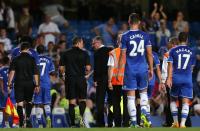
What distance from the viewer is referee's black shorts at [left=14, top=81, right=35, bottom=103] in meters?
21.3

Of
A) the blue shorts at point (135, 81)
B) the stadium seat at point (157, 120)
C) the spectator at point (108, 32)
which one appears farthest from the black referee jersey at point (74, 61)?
the spectator at point (108, 32)

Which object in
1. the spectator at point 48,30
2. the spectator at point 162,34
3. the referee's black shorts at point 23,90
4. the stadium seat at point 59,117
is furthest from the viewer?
the spectator at point 48,30

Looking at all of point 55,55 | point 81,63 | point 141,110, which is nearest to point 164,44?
point 55,55

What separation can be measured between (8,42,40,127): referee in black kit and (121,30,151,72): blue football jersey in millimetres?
Answer: 2727

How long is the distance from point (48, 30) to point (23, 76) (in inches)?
343

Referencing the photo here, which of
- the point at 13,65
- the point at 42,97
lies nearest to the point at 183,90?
the point at 13,65

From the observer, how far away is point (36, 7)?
34.0m

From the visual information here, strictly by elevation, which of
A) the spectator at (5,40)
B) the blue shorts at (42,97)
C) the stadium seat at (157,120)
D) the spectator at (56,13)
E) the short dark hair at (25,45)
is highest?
the spectator at (56,13)

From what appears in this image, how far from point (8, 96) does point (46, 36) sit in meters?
6.71

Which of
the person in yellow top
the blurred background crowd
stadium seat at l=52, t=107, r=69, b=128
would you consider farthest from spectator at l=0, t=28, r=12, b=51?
the person in yellow top

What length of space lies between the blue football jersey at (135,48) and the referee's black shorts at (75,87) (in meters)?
2.11

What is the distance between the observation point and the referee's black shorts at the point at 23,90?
21344 millimetres

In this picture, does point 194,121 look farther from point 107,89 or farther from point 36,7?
point 36,7

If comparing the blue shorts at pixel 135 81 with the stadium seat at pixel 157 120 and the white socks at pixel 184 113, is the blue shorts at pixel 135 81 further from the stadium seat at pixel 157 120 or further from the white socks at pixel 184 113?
the stadium seat at pixel 157 120
